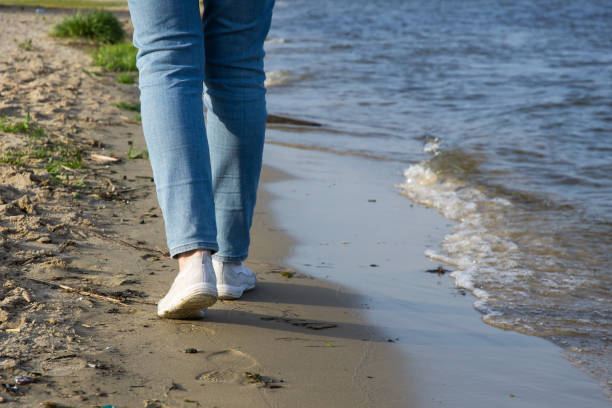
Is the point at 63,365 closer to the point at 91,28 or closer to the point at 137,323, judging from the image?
the point at 137,323

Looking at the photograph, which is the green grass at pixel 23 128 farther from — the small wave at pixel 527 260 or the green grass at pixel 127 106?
the small wave at pixel 527 260

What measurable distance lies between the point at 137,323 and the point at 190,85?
2.33 ft

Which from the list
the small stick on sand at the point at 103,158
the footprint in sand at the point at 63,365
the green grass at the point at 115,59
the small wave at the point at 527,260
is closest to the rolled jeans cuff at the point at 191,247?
the footprint in sand at the point at 63,365

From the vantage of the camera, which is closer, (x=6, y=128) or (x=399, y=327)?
(x=399, y=327)

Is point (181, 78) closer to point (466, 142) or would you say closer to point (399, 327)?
point (399, 327)

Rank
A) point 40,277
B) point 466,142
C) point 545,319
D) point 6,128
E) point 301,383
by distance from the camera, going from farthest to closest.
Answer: point 466,142, point 6,128, point 545,319, point 40,277, point 301,383

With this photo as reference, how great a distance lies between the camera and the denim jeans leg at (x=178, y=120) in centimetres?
192

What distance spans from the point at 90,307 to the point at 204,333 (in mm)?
371

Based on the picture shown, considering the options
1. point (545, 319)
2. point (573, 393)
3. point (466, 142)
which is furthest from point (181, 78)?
point (466, 142)

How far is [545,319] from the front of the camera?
2625mm

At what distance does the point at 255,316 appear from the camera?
7.52 ft

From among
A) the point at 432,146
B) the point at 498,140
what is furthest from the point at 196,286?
the point at 498,140

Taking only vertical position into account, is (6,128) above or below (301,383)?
above

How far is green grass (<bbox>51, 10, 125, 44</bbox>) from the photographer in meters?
10.0
